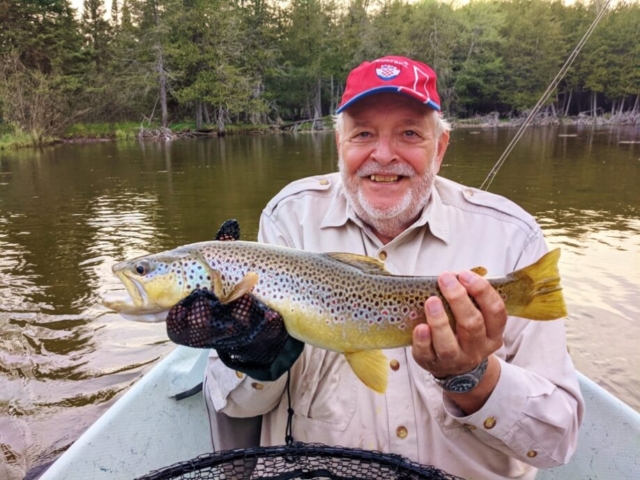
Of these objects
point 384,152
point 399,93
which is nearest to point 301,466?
point 384,152

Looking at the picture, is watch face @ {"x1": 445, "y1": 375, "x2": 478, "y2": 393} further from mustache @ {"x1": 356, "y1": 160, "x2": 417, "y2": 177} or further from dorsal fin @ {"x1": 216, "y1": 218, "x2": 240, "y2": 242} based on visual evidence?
dorsal fin @ {"x1": 216, "y1": 218, "x2": 240, "y2": 242}

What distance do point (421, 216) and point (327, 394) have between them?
1.03m

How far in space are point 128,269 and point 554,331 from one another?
1.97 metres

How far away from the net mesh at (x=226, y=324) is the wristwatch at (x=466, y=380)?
73 centimetres

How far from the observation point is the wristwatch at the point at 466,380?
82.7 inches

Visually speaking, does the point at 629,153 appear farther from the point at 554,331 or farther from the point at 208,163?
the point at 554,331

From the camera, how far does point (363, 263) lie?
2350mm

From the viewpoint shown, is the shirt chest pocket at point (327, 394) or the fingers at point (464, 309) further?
the shirt chest pocket at point (327, 394)

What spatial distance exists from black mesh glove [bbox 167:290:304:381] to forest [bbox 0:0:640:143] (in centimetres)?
4149

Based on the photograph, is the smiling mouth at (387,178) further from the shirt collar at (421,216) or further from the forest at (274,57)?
the forest at (274,57)

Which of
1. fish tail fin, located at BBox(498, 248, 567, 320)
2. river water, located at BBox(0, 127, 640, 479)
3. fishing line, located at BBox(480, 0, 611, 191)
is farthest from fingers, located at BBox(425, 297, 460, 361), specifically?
river water, located at BBox(0, 127, 640, 479)

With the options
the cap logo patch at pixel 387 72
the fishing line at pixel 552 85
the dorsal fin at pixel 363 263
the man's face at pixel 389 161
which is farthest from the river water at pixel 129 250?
the cap logo patch at pixel 387 72

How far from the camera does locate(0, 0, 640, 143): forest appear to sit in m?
47.2

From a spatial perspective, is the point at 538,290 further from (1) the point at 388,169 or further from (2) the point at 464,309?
(1) the point at 388,169
